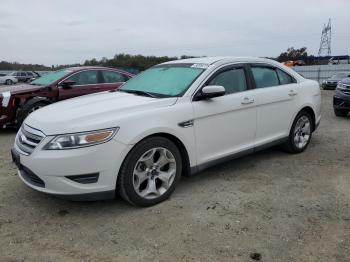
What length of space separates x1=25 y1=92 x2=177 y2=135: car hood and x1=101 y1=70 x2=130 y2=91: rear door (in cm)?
502

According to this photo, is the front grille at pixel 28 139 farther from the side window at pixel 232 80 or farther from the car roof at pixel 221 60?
the car roof at pixel 221 60

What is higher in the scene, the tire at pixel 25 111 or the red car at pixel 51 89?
the red car at pixel 51 89

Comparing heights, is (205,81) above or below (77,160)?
above

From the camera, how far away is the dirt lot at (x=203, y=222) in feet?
11.0

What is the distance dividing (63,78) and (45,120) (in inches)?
213

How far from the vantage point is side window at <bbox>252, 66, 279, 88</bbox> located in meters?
5.54

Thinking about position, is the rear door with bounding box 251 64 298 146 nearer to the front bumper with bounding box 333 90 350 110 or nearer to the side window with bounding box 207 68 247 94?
the side window with bounding box 207 68 247 94

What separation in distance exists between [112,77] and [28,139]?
6.06 metres

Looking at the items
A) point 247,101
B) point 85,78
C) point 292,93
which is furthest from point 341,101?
point 85,78

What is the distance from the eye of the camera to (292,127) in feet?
19.9

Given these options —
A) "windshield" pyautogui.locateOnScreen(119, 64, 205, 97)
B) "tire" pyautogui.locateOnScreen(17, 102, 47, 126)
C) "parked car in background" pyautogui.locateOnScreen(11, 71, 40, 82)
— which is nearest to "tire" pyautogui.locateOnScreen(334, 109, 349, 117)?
"windshield" pyautogui.locateOnScreen(119, 64, 205, 97)

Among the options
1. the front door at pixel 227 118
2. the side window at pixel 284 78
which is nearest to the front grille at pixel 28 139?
the front door at pixel 227 118

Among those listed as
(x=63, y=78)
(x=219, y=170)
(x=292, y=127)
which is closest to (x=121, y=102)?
(x=219, y=170)

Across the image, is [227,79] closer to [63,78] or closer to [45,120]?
[45,120]
